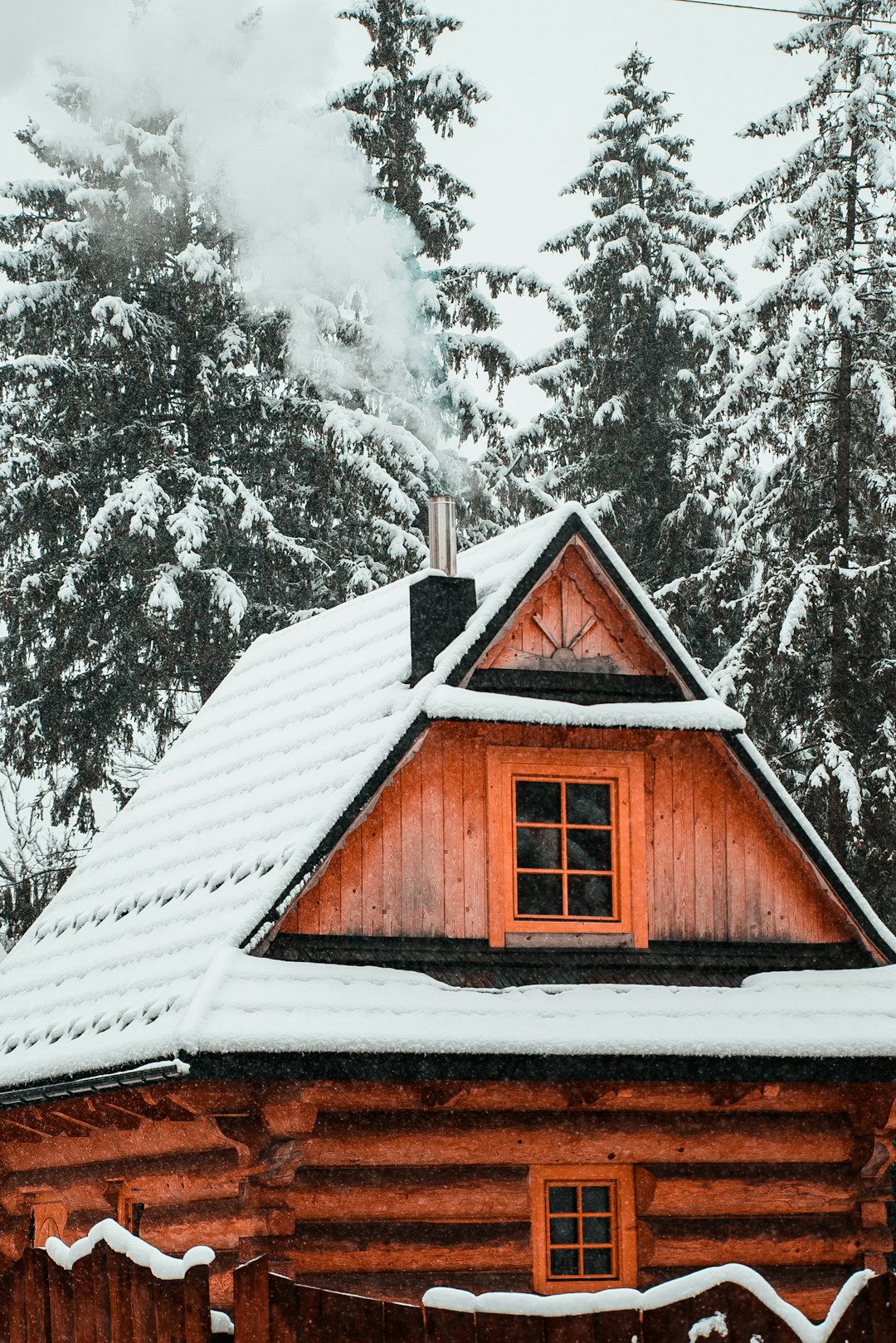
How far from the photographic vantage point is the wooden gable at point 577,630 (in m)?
12.8

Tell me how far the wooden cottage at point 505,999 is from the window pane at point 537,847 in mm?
18

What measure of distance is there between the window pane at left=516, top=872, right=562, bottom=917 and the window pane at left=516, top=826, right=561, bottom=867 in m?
0.08

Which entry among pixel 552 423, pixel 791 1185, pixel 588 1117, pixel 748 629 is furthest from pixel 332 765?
pixel 552 423

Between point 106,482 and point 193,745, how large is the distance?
13.4 metres

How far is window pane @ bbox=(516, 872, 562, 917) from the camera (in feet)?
40.9

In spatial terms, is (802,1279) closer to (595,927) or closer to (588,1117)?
(588,1117)

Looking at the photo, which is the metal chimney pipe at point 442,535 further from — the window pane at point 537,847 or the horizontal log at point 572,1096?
the horizontal log at point 572,1096

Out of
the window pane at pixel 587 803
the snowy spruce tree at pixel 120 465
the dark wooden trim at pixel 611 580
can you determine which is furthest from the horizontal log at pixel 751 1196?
the snowy spruce tree at pixel 120 465

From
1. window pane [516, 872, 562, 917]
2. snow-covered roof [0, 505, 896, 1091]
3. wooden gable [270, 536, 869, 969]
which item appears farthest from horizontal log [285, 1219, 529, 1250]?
window pane [516, 872, 562, 917]

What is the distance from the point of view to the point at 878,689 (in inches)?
925

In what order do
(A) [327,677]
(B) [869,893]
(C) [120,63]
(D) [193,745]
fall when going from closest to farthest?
(A) [327,677] → (D) [193,745] → (B) [869,893] → (C) [120,63]

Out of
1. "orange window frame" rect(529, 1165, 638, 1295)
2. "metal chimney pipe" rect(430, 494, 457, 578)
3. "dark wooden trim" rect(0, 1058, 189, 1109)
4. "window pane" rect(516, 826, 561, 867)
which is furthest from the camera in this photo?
"metal chimney pipe" rect(430, 494, 457, 578)

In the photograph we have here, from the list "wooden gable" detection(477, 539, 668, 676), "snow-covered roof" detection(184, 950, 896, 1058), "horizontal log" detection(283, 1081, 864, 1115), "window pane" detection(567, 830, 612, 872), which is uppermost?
"wooden gable" detection(477, 539, 668, 676)

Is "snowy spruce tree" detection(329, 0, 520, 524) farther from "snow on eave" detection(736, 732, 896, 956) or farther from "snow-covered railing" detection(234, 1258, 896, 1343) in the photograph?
"snow-covered railing" detection(234, 1258, 896, 1343)
